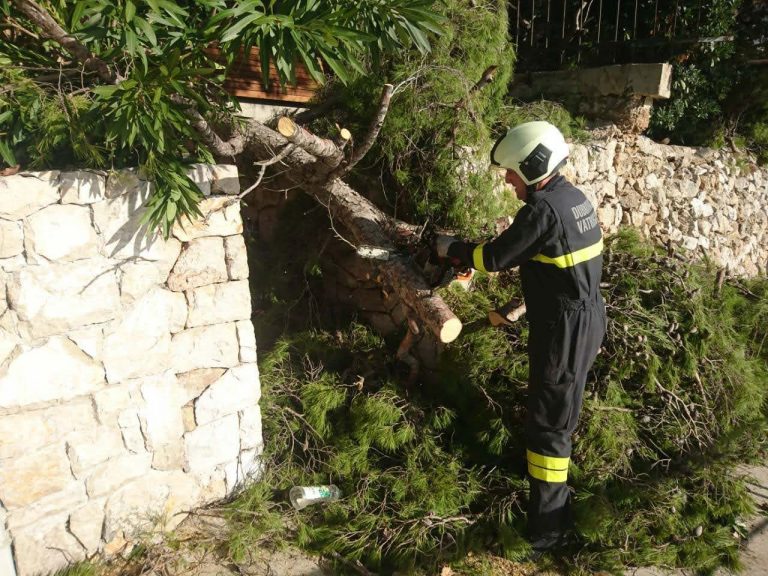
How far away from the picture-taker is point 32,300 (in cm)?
258

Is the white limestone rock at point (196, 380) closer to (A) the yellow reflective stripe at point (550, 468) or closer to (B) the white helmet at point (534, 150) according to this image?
(A) the yellow reflective stripe at point (550, 468)

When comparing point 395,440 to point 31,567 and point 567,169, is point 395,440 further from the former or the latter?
point 567,169

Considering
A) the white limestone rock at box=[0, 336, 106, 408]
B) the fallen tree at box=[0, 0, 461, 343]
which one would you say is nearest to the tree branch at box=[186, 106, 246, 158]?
the fallen tree at box=[0, 0, 461, 343]

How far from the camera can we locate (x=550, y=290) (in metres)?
3.20

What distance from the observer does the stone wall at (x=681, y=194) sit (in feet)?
18.1

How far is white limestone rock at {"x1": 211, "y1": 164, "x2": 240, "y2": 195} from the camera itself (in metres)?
3.12

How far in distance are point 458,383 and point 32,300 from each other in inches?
99.3

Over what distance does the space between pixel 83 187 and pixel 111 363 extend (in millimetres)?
874

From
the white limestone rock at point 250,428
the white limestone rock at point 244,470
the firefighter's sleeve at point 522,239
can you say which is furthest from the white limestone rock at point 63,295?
the firefighter's sleeve at point 522,239

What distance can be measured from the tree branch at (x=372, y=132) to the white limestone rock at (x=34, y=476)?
2281mm

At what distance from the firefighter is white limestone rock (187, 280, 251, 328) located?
124cm

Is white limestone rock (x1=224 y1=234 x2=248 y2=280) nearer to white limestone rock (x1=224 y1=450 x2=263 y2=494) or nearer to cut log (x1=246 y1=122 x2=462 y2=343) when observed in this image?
cut log (x1=246 y1=122 x2=462 y2=343)

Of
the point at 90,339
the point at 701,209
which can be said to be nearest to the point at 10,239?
the point at 90,339

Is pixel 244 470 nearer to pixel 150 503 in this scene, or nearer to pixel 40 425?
pixel 150 503
